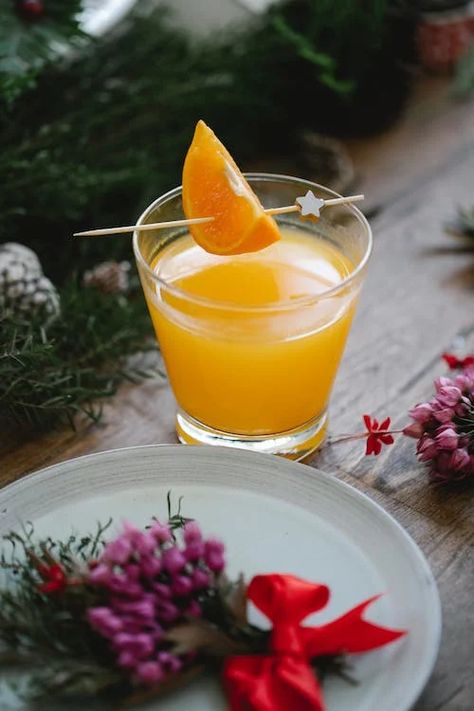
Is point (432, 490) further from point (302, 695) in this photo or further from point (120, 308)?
point (120, 308)

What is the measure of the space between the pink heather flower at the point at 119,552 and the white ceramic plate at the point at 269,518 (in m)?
0.13

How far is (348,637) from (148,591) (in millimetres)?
184

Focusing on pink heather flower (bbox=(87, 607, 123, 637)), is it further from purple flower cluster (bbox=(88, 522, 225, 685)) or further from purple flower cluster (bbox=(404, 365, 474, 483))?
purple flower cluster (bbox=(404, 365, 474, 483))

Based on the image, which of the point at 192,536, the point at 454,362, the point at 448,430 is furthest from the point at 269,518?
the point at 454,362

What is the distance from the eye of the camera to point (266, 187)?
1.18 m

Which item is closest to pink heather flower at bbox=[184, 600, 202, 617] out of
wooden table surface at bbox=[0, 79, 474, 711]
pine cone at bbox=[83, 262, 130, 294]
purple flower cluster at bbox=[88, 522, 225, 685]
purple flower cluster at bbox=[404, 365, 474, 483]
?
purple flower cluster at bbox=[88, 522, 225, 685]

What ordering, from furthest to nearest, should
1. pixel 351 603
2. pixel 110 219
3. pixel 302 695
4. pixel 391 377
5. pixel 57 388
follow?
pixel 110 219
pixel 391 377
pixel 57 388
pixel 351 603
pixel 302 695

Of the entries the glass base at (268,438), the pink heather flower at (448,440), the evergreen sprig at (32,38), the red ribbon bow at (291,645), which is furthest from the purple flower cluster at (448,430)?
the evergreen sprig at (32,38)

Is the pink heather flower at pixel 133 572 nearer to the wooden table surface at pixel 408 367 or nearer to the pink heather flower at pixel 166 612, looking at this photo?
the pink heather flower at pixel 166 612

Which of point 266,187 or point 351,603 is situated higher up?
point 266,187

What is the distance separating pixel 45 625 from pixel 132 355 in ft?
1.86

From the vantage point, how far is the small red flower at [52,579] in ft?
2.71

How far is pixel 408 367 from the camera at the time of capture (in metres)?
1.31

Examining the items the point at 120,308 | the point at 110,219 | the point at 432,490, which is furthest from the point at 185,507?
the point at 110,219
